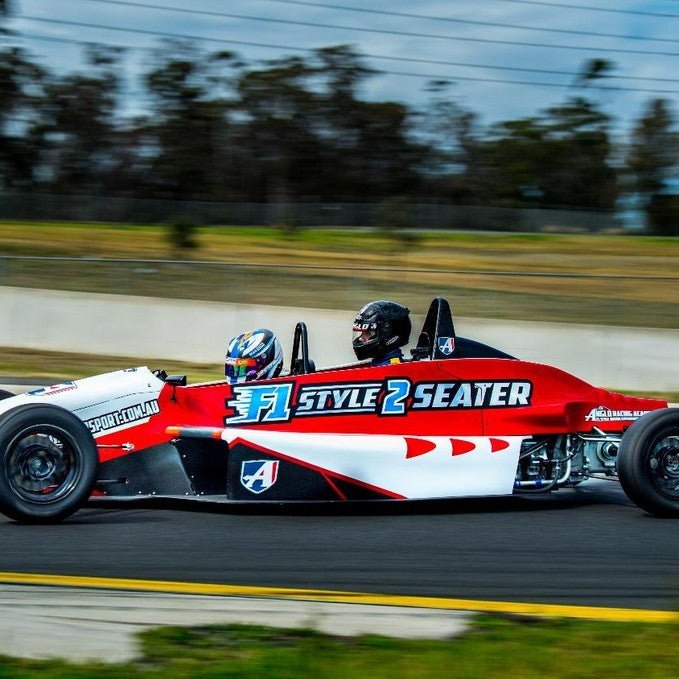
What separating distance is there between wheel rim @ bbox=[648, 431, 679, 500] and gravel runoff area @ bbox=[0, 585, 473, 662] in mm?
2977

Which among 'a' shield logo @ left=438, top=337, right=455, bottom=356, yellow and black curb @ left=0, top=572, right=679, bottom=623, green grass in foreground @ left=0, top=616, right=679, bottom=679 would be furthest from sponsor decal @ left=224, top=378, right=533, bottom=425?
green grass in foreground @ left=0, top=616, right=679, bottom=679

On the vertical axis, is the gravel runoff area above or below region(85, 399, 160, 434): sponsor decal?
below

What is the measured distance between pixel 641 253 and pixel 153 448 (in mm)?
31739

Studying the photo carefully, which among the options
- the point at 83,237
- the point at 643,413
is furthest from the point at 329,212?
the point at 643,413

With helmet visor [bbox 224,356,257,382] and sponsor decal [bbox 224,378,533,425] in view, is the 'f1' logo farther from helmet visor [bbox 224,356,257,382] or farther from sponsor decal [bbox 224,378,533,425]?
helmet visor [bbox 224,356,257,382]

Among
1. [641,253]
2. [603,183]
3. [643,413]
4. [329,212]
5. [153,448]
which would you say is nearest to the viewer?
[153,448]

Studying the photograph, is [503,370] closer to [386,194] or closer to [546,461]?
[546,461]

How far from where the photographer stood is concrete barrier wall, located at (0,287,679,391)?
1645cm

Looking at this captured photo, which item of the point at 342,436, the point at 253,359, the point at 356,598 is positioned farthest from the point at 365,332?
the point at 356,598

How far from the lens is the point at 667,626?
4.67 metres

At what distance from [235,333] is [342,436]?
10842mm

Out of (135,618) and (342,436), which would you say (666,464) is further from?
(135,618)

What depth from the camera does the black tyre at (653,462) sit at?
23.8 ft

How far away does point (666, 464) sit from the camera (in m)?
7.39
